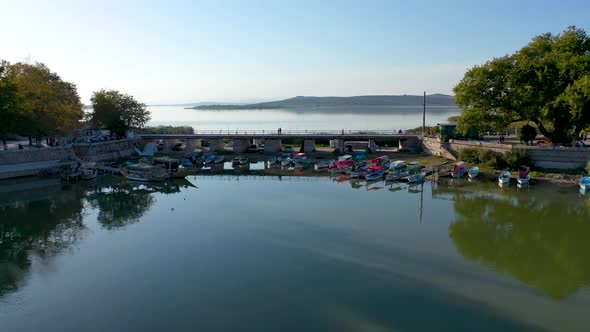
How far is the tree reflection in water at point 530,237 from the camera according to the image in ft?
67.4

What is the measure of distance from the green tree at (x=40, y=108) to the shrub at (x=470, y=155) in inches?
1826

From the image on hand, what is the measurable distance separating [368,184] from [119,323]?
1182 inches

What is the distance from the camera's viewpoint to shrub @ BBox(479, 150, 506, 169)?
43.9 meters

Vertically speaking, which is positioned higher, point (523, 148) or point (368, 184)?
point (523, 148)

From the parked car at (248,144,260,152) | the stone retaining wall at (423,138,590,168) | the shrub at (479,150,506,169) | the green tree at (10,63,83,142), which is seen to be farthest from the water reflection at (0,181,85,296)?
the stone retaining wall at (423,138,590,168)

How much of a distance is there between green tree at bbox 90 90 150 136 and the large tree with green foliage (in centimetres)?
4604

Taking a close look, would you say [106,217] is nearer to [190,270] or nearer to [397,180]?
[190,270]

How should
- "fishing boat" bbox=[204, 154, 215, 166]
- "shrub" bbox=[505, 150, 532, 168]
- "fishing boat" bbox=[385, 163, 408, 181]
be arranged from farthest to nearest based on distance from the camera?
"fishing boat" bbox=[204, 154, 215, 166] → "fishing boat" bbox=[385, 163, 408, 181] → "shrub" bbox=[505, 150, 532, 168]

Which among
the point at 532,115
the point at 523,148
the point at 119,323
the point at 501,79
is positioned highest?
the point at 501,79

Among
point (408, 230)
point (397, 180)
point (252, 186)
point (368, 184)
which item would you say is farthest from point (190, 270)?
point (397, 180)

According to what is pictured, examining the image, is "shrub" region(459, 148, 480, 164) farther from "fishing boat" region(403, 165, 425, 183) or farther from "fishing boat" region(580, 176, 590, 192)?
"fishing boat" region(580, 176, 590, 192)

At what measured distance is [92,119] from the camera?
64.8 metres

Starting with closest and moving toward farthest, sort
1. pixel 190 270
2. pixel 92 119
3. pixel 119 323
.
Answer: pixel 119 323
pixel 190 270
pixel 92 119

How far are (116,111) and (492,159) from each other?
50.6 meters
